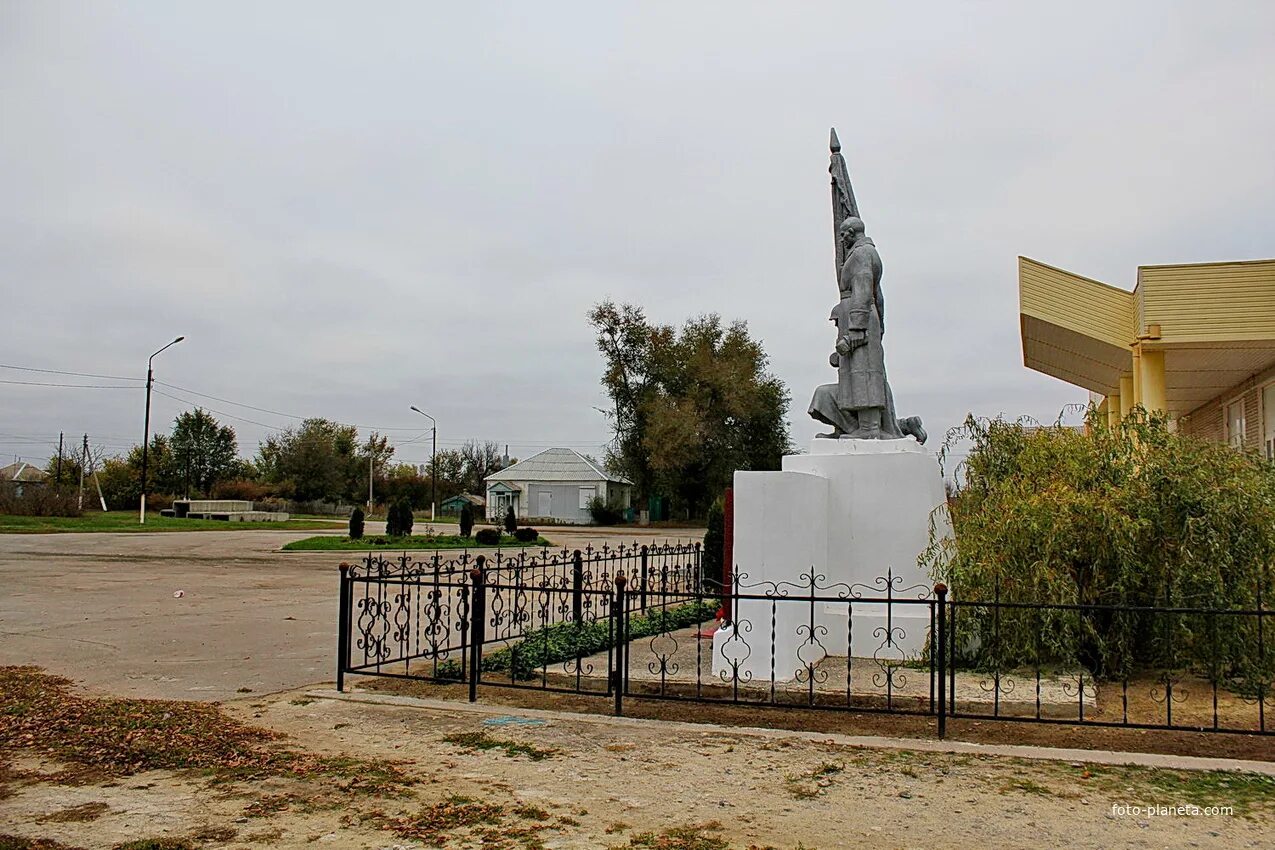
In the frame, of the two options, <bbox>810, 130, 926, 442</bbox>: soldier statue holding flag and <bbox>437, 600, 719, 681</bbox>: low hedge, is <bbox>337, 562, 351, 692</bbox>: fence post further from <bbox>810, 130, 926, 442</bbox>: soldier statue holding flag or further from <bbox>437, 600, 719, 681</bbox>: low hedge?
<bbox>810, 130, 926, 442</bbox>: soldier statue holding flag

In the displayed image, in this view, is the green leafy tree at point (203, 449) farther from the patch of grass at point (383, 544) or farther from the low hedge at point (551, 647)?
the low hedge at point (551, 647)

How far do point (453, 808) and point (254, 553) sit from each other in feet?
77.9

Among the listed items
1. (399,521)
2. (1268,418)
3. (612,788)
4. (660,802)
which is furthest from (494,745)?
(399,521)

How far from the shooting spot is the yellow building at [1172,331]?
48.2 ft

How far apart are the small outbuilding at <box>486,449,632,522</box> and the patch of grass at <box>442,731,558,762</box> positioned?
54.1 metres

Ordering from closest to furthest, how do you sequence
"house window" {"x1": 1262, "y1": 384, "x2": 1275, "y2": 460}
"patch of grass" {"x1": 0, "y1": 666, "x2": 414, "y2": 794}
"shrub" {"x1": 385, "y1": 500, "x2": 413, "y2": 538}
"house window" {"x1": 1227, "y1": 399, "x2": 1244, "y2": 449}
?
"patch of grass" {"x1": 0, "y1": 666, "x2": 414, "y2": 794} < "house window" {"x1": 1262, "y1": 384, "x2": 1275, "y2": 460} < "house window" {"x1": 1227, "y1": 399, "x2": 1244, "y2": 449} < "shrub" {"x1": 385, "y1": 500, "x2": 413, "y2": 538}

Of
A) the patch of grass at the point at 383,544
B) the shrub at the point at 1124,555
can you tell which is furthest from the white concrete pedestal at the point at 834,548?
the patch of grass at the point at 383,544

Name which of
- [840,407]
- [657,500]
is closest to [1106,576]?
[840,407]

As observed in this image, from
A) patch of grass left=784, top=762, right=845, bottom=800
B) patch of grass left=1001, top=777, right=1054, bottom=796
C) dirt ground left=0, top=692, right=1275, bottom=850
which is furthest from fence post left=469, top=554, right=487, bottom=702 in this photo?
patch of grass left=1001, top=777, right=1054, bottom=796

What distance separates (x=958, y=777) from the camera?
570 centimetres

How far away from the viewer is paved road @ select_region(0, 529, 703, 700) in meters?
9.03

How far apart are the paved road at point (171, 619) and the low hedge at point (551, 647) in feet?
4.85

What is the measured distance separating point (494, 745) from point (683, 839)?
210 cm

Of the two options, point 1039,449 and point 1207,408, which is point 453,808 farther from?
point 1207,408
